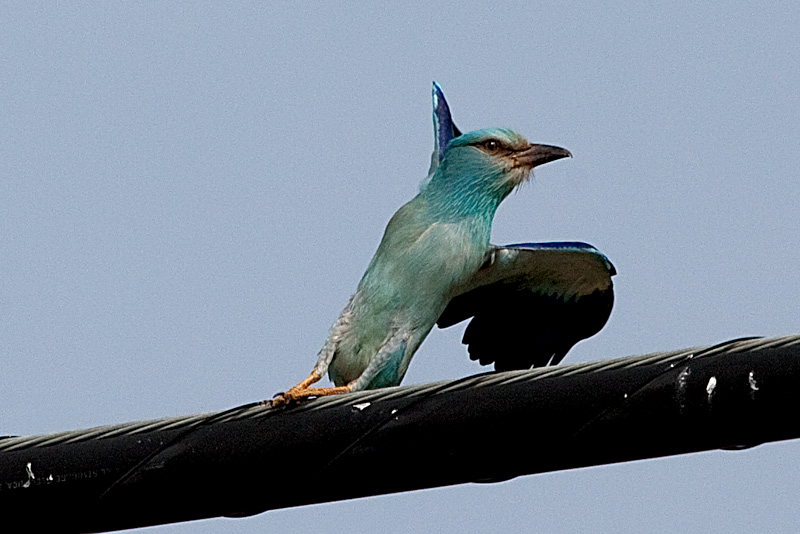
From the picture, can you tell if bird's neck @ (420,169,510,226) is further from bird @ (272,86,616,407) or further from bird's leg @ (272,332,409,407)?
bird's leg @ (272,332,409,407)

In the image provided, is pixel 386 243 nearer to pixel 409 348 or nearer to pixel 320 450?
pixel 409 348

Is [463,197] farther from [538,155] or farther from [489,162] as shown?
[538,155]

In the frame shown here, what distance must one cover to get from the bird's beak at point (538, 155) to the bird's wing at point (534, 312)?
463 mm

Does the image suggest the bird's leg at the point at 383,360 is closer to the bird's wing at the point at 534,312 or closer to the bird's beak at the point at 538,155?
the bird's wing at the point at 534,312

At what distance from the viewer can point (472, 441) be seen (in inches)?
147

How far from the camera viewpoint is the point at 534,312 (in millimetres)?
6984

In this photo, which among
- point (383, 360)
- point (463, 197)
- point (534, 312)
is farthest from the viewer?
point (534, 312)

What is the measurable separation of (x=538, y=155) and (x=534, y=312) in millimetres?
736

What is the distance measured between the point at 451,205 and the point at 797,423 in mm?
3135

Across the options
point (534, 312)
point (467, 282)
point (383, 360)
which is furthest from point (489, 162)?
point (383, 360)

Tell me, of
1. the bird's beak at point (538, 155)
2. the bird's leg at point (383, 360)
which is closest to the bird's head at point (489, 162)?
the bird's beak at point (538, 155)

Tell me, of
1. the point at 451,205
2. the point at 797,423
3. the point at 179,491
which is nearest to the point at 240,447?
the point at 179,491

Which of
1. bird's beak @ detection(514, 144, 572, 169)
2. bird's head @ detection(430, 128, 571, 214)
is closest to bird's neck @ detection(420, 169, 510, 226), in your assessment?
bird's head @ detection(430, 128, 571, 214)

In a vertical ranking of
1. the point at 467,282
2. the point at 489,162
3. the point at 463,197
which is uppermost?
the point at 489,162
